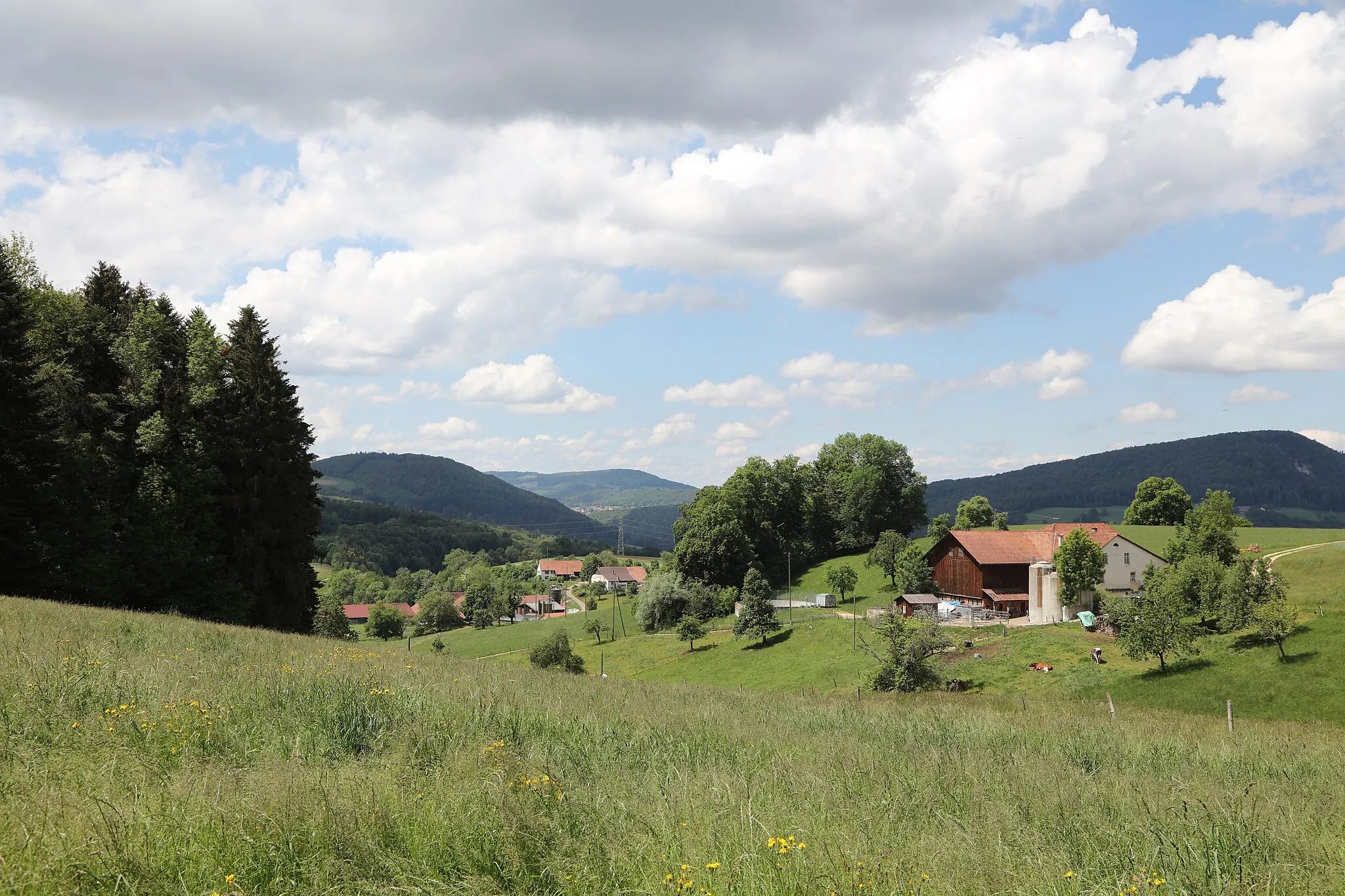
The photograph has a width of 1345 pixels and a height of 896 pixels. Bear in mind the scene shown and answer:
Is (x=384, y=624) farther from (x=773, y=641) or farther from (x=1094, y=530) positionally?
(x=1094, y=530)

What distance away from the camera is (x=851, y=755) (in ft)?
24.9

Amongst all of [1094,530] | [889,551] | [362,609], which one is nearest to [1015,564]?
[1094,530]

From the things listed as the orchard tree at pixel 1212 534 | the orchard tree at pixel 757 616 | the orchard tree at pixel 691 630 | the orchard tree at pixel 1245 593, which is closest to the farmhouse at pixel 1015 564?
the orchard tree at pixel 1212 534

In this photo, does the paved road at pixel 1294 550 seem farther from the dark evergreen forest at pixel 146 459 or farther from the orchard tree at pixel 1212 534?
the dark evergreen forest at pixel 146 459

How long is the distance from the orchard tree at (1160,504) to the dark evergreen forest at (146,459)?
106 meters

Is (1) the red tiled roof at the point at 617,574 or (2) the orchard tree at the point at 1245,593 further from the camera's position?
(1) the red tiled roof at the point at 617,574

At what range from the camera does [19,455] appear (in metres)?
24.7

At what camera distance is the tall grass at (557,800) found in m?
4.41

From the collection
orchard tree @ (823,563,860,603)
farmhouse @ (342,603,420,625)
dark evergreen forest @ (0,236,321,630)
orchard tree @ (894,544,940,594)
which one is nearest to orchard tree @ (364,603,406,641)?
farmhouse @ (342,603,420,625)

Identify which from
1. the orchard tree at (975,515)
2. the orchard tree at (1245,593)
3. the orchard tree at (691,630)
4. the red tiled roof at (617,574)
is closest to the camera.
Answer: the orchard tree at (1245,593)

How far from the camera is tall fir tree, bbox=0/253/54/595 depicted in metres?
24.3

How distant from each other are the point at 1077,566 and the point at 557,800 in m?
61.8

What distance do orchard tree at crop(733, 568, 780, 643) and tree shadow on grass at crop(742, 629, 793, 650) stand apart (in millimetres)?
296

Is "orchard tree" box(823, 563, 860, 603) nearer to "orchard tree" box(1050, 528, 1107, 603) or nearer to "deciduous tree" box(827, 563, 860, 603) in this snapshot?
"deciduous tree" box(827, 563, 860, 603)
